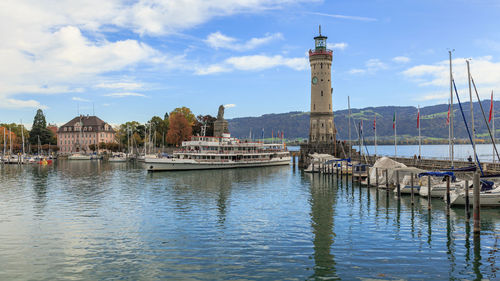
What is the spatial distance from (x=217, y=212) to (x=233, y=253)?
36.9ft

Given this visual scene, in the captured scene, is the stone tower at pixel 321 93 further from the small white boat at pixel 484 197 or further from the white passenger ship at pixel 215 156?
the small white boat at pixel 484 197

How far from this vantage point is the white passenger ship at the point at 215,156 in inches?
2886

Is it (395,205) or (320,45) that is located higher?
(320,45)

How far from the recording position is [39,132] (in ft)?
499

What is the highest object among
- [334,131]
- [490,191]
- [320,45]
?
[320,45]

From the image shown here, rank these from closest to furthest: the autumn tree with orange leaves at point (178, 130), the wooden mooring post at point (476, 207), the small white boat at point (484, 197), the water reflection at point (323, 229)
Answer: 1. the water reflection at point (323, 229)
2. the wooden mooring post at point (476, 207)
3. the small white boat at point (484, 197)
4. the autumn tree with orange leaves at point (178, 130)

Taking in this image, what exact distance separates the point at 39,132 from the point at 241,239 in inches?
6034

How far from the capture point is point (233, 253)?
63.9ft

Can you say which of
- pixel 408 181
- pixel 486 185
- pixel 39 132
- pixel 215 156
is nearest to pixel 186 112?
pixel 215 156

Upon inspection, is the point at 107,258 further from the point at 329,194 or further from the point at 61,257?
the point at 329,194

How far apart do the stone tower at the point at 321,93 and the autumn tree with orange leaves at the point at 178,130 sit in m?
44.3

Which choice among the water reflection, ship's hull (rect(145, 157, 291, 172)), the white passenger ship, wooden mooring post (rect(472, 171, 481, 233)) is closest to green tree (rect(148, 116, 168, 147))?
the white passenger ship

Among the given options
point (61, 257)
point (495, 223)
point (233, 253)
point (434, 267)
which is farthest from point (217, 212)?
point (495, 223)

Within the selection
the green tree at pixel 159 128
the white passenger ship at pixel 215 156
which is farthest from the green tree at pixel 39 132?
the white passenger ship at pixel 215 156
